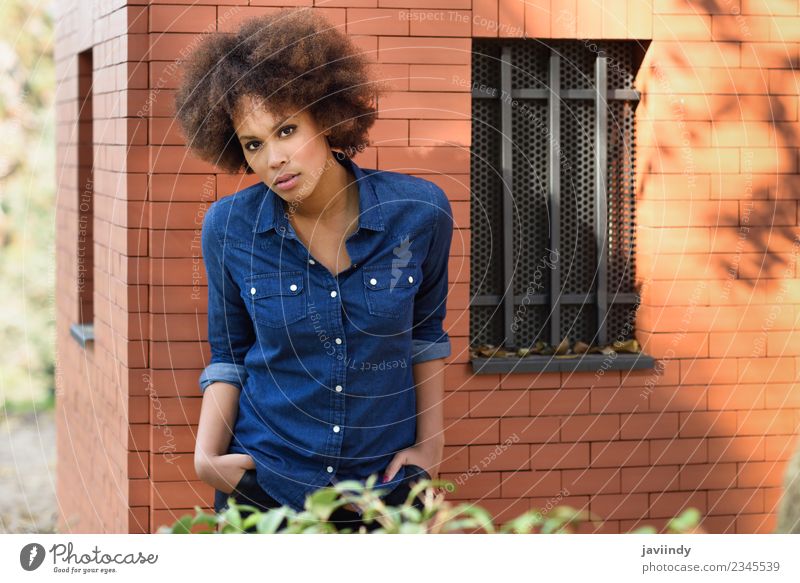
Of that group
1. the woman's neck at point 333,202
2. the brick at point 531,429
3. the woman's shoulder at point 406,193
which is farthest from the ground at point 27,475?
the woman's shoulder at point 406,193

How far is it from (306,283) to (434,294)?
15.7 inches

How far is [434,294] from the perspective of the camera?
3504 mm

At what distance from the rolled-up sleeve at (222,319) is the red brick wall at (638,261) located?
22.6 inches

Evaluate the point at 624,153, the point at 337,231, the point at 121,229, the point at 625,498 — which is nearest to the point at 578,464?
the point at 625,498

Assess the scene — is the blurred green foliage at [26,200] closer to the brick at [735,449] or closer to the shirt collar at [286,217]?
the shirt collar at [286,217]

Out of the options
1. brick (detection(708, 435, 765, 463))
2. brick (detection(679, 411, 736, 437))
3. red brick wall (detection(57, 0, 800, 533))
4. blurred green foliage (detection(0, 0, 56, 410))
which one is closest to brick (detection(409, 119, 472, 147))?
red brick wall (detection(57, 0, 800, 533))

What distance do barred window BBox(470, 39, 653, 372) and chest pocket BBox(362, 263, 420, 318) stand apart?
0.93 m

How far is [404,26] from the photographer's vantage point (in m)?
4.05

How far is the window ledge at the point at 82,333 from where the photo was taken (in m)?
4.89

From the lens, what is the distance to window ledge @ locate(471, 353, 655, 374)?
4230 millimetres

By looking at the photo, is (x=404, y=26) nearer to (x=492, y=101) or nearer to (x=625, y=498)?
(x=492, y=101)

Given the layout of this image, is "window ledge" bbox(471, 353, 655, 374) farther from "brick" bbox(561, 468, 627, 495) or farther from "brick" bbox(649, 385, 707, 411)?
"brick" bbox(561, 468, 627, 495)

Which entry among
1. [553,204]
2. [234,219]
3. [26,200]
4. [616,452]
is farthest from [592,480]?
[26,200]
